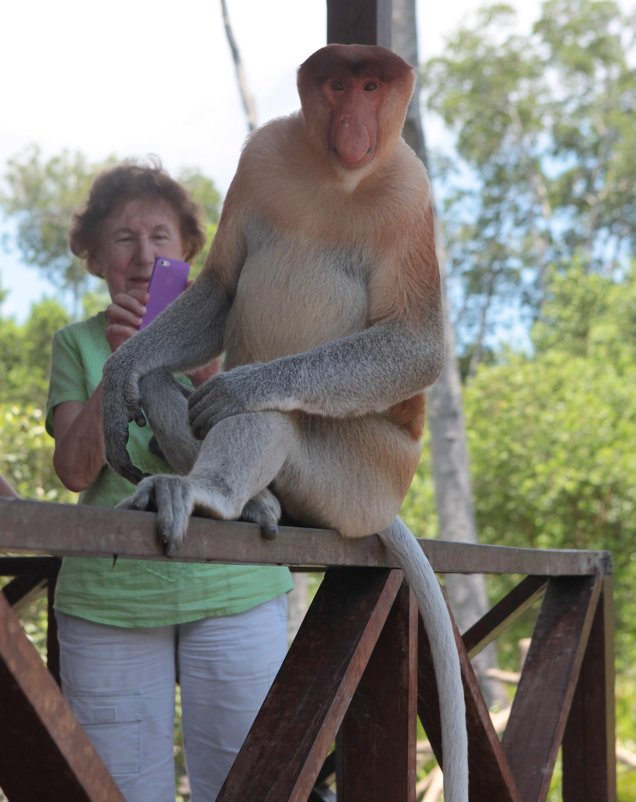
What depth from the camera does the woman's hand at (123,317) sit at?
2.29 metres

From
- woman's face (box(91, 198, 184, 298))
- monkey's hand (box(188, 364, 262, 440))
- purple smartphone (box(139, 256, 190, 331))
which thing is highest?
woman's face (box(91, 198, 184, 298))

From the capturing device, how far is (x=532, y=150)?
2617cm

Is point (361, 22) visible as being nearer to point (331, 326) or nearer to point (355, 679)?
point (331, 326)

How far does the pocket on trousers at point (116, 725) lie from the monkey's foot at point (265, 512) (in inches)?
20.8

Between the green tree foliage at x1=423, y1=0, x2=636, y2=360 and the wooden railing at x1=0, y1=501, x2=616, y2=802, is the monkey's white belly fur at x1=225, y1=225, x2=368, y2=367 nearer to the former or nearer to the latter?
the wooden railing at x1=0, y1=501, x2=616, y2=802

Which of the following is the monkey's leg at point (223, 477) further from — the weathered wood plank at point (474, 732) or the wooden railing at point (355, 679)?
the weathered wood plank at point (474, 732)

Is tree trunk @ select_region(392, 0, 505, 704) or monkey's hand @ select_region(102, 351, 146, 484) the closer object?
monkey's hand @ select_region(102, 351, 146, 484)

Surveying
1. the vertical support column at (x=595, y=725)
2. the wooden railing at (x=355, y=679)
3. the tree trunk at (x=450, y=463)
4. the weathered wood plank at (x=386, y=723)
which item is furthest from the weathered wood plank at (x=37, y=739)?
the tree trunk at (x=450, y=463)

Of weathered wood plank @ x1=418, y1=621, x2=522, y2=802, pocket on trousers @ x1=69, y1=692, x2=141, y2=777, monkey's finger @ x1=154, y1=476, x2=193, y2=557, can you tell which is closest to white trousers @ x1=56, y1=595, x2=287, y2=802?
pocket on trousers @ x1=69, y1=692, x2=141, y2=777

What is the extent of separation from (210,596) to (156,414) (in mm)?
377

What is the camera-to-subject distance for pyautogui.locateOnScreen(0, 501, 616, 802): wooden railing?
1064 millimetres

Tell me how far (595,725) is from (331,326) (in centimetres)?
137

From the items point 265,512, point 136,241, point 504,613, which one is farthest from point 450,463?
point 265,512

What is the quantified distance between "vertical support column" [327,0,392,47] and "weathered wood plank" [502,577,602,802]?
1.46m
